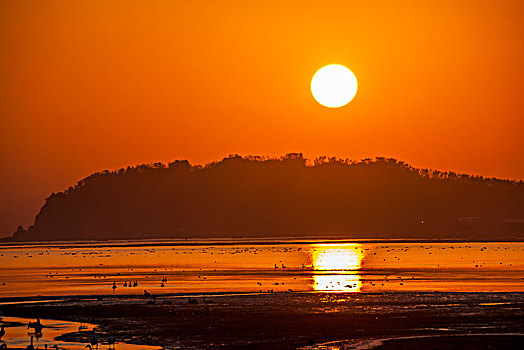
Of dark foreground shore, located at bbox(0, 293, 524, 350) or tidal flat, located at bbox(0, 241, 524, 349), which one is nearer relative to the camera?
dark foreground shore, located at bbox(0, 293, 524, 350)

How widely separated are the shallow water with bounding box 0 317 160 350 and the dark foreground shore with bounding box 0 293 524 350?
105 cm

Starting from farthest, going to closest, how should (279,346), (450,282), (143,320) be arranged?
1. (450,282)
2. (143,320)
3. (279,346)

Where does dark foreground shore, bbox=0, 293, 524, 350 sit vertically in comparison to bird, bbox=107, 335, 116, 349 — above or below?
above

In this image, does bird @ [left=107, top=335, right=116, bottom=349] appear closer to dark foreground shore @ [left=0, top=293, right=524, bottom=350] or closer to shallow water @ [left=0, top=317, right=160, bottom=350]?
shallow water @ [left=0, top=317, right=160, bottom=350]

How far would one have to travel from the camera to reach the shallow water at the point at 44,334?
43.0 m

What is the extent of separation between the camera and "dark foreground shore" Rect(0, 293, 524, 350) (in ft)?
141

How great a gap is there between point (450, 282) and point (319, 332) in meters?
38.9

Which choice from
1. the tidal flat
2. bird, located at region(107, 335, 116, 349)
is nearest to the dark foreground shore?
the tidal flat

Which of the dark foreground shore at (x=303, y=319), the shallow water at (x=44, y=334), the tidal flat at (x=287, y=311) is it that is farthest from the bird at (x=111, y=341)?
the dark foreground shore at (x=303, y=319)

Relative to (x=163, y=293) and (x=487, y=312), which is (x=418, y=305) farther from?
(x=163, y=293)

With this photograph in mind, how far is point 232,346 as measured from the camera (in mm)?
42500

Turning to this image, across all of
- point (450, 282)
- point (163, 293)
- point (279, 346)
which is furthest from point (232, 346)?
point (450, 282)

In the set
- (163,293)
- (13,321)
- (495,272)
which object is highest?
(495,272)

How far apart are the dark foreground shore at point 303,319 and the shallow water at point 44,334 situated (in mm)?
1046
